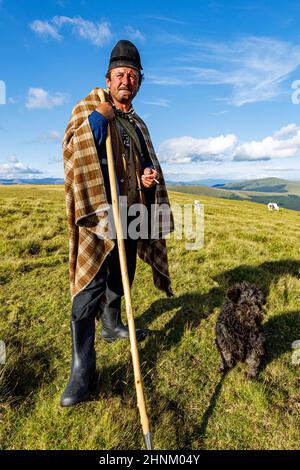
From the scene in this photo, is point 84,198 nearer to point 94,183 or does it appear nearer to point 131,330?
point 94,183

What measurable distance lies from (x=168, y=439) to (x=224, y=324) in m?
1.72

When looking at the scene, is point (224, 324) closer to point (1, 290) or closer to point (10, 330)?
point (10, 330)

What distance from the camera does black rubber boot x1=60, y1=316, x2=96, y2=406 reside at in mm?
3521

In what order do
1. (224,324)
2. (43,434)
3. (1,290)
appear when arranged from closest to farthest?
(43,434) → (224,324) → (1,290)

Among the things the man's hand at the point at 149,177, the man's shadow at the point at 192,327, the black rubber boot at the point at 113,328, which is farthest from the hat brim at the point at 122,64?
the man's shadow at the point at 192,327

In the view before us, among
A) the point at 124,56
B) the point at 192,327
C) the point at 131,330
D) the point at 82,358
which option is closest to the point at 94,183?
the point at 124,56

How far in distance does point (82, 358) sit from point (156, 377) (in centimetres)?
115

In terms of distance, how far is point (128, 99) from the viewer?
153 inches

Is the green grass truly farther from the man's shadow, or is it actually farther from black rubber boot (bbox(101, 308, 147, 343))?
black rubber boot (bbox(101, 308, 147, 343))

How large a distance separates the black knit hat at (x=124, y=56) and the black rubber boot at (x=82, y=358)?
328cm

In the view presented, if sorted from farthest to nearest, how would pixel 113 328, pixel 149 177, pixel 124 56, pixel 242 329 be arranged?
pixel 113 328 → pixel 242 329 → pixel 149 177 → pixel 124 56

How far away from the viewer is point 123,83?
372 cm
